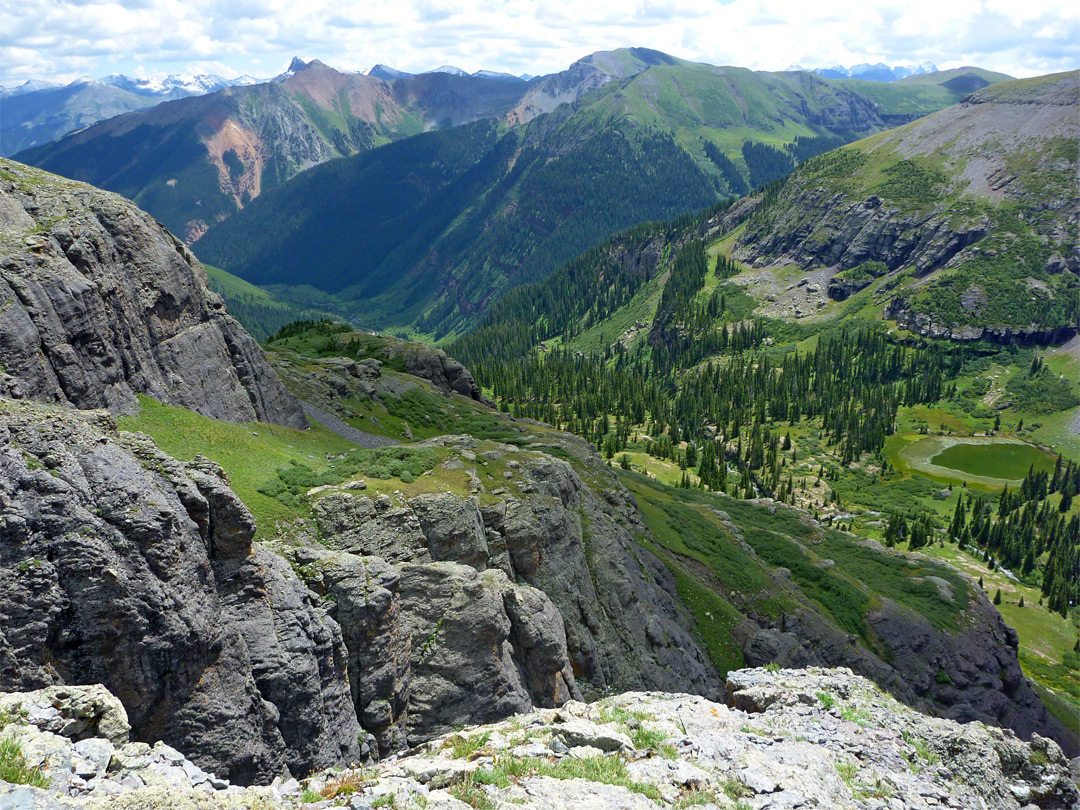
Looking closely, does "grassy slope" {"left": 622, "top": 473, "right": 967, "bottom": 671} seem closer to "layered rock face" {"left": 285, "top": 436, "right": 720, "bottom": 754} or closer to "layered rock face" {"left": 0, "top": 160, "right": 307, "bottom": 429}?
"layered rock face" {"left": 285, "top": 436, "right": 720, "bottom": 754}

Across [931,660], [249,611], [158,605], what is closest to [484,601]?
Answer: [249,611]

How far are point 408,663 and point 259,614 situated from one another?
343 inches

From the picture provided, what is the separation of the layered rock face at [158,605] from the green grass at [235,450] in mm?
7402

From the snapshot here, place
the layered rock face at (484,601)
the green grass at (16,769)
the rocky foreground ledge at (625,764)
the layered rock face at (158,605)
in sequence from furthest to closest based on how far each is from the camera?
the layered rock face at (484,601) < the layered rock face at (158,605) < the rocky foreground ledge at (625,764) < the green grass at (16,769)

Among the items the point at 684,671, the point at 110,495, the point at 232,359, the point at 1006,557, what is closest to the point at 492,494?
the point at 684,671

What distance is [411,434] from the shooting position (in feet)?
292

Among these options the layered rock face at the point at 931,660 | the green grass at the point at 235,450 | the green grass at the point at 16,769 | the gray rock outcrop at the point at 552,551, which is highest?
the green grass at the point at 16,769

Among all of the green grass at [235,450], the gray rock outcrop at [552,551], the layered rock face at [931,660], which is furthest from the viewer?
the layered rock face at [931,660]

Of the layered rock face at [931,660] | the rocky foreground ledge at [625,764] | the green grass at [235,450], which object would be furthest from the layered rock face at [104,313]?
the layered rock face at [931,660]

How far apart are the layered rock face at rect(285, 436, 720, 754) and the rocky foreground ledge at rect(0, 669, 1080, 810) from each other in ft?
22.7

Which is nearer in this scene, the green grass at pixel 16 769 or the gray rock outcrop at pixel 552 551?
the green grass at pixel 16 769

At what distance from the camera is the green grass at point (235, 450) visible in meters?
34.1

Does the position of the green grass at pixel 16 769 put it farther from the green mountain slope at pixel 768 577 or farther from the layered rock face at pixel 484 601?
the green mountain slope at pixel 768 577

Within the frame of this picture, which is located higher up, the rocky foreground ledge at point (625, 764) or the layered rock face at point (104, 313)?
the layered rock face at point (104, 313)
